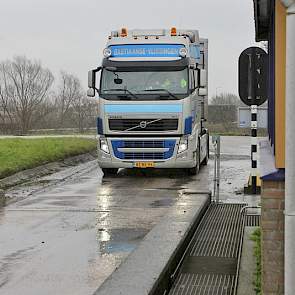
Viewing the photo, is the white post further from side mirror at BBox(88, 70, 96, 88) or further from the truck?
side mirror at BBox(88, 70, 96, 88)

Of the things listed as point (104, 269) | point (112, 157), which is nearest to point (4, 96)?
point (112, 157)

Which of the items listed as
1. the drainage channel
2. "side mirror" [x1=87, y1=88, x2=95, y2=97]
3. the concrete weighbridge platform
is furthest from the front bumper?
the concrete weighbridge platform

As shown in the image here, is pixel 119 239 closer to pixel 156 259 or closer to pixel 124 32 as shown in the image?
pixel 156 259

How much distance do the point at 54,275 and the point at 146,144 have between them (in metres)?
8.75

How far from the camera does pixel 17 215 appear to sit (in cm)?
1015

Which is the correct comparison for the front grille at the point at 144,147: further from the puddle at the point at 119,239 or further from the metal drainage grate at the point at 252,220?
the puddle at the point at 119,239

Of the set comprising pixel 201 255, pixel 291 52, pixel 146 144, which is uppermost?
pixel 291 52

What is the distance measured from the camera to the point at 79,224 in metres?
9.27

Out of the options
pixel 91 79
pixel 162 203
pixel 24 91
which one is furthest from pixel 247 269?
pixel 24 91

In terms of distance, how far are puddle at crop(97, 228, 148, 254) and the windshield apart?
251 inches

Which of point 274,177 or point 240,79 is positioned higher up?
point 240,79

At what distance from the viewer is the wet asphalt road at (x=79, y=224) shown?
6.33 metres

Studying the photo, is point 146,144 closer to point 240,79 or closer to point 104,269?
point 240,79

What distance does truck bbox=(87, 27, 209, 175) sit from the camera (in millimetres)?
14633
